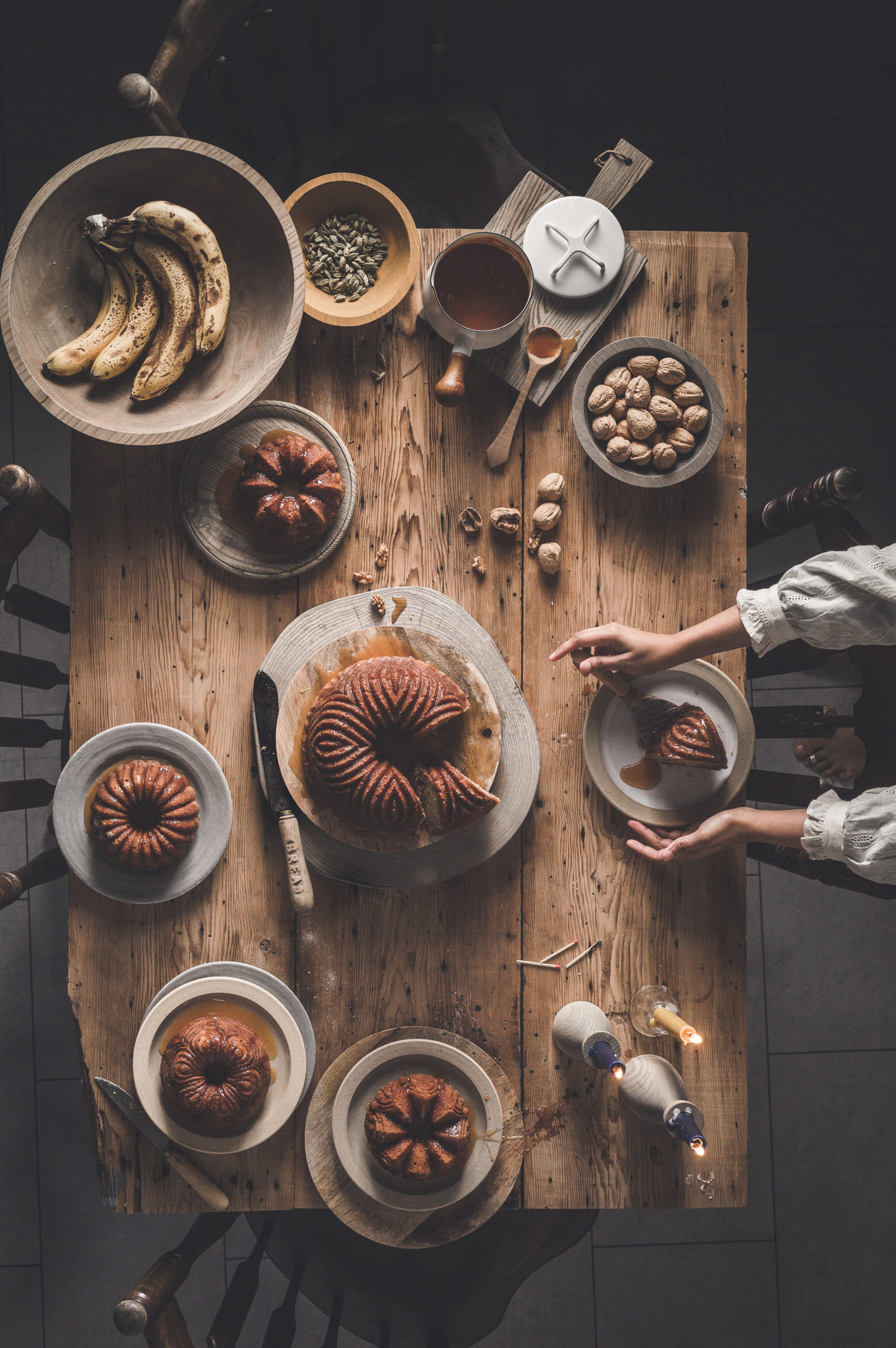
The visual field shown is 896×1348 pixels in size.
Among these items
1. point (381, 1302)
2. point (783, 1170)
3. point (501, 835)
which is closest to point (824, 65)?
point (501, 835)

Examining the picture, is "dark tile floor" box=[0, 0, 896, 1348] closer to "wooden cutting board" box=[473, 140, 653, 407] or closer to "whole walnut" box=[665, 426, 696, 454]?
"wooden cutting board" box=[473, 140, 653, 407]

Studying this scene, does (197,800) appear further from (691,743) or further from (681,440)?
(681,440)

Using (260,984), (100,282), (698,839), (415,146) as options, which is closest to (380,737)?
(260,984)

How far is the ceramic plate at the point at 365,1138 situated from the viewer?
102 inches

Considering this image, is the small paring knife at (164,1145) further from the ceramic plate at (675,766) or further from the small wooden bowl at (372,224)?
the small wooden bowl at (372,224)

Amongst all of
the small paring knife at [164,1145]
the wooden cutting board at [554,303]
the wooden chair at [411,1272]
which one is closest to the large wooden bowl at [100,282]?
the wooden cutting board at [554,303]

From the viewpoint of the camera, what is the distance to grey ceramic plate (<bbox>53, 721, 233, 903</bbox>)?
2.62 m

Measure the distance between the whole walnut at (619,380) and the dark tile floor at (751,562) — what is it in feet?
4.87

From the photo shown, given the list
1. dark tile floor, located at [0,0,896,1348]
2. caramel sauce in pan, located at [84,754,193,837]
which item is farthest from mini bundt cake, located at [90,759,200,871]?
dark tile floor, located at [0,0,896,1348]

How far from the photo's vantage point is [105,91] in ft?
12.3

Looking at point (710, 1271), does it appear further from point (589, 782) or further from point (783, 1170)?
point (589, 782)

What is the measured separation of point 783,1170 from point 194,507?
3.83 metres

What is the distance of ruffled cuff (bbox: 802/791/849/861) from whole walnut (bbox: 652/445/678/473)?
1108 mm

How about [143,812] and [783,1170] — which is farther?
[783,1170]
